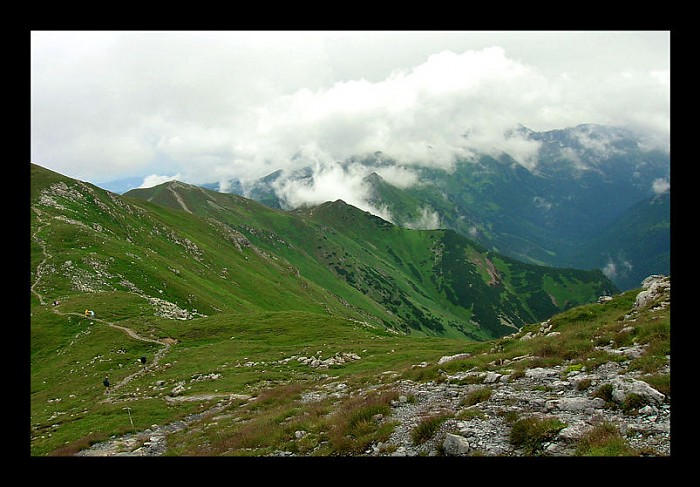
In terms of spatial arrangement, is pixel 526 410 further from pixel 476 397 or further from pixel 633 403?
pixel 633 403

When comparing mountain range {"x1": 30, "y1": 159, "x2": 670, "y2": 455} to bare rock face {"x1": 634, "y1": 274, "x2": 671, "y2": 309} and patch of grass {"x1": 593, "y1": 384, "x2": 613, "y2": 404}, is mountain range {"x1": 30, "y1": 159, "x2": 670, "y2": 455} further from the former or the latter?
patch of grass {"x1": 593, "y1": 384, "x2": 613, "y2": 404}

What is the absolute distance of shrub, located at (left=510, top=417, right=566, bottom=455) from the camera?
11375mm

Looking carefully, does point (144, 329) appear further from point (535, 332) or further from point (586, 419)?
point (586, 419)

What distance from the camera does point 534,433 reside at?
11742mm

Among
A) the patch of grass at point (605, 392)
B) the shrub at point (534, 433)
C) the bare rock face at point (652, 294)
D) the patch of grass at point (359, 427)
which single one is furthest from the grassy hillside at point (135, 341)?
the shrub at point (534, 433)

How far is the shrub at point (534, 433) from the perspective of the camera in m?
11.4

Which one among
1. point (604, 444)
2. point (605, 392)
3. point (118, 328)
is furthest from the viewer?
point (118, 328)

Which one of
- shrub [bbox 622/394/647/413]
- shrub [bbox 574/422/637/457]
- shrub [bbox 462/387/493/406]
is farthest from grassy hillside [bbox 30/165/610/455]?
shrub [bbox 574/422/637/457]

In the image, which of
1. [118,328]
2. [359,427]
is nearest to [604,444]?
[359,427]

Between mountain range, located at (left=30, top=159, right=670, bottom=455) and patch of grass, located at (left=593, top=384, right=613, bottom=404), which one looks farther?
mountain range, located at (left=30, top=159, right=670, bottom=455)
